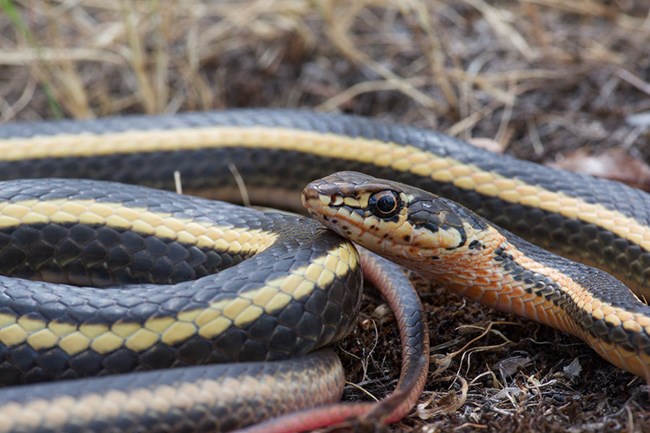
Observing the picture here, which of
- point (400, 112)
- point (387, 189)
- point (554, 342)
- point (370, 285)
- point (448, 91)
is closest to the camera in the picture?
point (387, 189)

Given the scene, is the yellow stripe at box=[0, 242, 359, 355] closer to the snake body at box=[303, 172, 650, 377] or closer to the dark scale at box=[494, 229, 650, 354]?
the snake body at box=[303, 172, 650, 377]

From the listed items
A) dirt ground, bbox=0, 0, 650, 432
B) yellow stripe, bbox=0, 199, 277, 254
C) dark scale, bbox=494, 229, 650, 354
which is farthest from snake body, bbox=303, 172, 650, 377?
dirt ground, bbox=0, 0, 650, 432

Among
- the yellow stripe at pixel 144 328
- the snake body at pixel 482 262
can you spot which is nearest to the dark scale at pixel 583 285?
the snake body at pixel 482 262

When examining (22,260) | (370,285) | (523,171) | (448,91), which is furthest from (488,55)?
(22,260)

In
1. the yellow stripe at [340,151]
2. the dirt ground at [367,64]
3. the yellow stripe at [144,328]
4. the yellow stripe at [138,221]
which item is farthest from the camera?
the dirt ground at [367,64]

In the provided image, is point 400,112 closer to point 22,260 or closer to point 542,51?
point 542,51

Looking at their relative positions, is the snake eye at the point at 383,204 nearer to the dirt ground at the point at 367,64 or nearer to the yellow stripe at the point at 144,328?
the yellow stripe at the point at 144,328

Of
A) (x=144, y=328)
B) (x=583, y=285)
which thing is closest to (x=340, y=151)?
(x=583, y=285)
